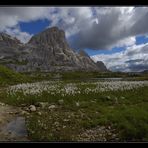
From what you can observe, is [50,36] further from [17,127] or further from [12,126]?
[17,127]

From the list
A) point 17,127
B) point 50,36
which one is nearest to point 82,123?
point 17,127

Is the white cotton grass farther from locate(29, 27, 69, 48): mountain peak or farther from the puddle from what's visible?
the puddle

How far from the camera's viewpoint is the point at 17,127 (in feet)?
28.2

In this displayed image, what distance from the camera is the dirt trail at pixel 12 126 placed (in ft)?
24.0

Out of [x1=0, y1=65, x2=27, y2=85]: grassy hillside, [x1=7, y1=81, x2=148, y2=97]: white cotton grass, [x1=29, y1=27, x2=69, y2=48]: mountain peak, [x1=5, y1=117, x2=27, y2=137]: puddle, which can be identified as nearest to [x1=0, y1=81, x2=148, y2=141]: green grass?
[x1=5, y1=117, x2=27, y2=137]: puddle

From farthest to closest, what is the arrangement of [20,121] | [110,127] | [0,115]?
1. [0,115]
2. [20,121]
3. [110,127]

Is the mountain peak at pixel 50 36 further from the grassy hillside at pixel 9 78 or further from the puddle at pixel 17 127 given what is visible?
the puddle at pixel 17 127

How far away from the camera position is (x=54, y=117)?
9.66 meters

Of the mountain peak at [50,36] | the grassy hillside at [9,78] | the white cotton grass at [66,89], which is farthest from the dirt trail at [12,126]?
the grassy hillside at [9,78]

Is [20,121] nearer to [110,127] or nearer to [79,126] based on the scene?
[79,126]
